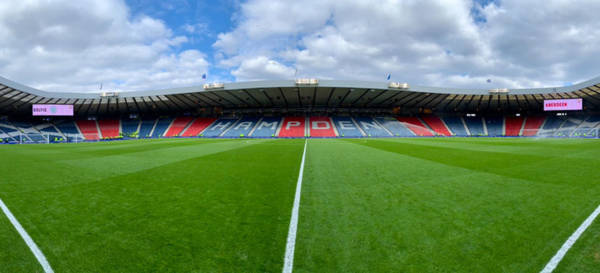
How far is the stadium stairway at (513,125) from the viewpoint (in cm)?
4538

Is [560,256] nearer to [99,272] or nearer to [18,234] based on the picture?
[99,272]

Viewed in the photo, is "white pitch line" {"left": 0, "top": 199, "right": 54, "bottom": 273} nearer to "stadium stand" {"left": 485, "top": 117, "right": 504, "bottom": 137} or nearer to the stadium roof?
the stadium roof

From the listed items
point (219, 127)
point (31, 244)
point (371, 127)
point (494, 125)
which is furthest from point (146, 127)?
point (494, 125)

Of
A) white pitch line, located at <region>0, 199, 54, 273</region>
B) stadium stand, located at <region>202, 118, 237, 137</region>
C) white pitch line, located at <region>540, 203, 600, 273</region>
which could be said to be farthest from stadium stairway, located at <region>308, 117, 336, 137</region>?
white pitch line, located at <region>0, 199, 54, 273</region>

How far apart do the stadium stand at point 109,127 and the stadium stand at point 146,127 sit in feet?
15.2

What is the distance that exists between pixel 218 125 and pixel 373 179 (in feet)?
147

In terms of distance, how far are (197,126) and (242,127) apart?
9.79 metres

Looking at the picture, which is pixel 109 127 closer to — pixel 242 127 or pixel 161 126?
pixel 161 126

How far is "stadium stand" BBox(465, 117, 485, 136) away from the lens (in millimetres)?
46638

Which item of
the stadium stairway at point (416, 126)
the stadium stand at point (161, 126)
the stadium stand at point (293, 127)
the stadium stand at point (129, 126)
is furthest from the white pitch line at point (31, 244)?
the stadium stand at point (129, 126)

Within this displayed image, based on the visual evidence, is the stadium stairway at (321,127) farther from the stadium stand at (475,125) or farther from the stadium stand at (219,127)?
the stadium stand at (475,125)

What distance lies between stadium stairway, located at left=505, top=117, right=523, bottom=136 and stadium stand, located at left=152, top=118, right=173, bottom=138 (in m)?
68.1

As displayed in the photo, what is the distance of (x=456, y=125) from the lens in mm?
48656

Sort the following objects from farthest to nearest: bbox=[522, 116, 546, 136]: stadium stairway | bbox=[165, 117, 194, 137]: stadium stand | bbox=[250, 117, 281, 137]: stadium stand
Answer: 1. bbox=[165, 117, 194, 137]: stadium stand
2. bbox=[522, 116, 546, 136]: stadium stairway
3. bbox=[250, 117, 281, 137]: stadium stand
